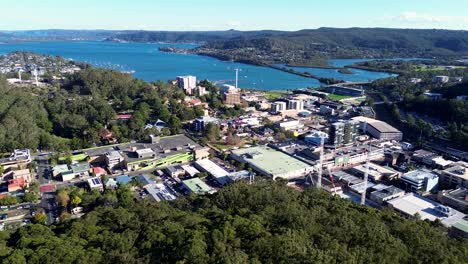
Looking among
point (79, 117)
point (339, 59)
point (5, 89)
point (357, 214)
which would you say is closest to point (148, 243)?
point (357, 214)

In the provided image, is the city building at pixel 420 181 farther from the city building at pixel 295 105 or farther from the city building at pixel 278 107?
the city building at pixel 295 105

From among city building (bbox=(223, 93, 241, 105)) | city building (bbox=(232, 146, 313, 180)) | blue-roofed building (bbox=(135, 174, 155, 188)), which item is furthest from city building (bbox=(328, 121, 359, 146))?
city building (bbox=(223, 93, 241, 105))

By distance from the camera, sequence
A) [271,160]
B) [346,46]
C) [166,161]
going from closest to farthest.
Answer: [271,160] < [166,161] < [346,46]

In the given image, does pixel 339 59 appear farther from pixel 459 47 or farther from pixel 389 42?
pixel 459 47

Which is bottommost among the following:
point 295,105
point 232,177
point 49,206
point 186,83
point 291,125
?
point 49,206

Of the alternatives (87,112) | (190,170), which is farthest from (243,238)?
(87,112)

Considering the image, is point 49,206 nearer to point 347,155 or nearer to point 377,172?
point 347,155
